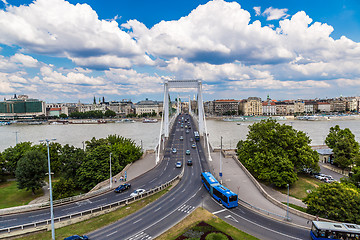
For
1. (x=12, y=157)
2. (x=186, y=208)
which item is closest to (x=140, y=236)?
(x=186, y=208)

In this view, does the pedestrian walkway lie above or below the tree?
below

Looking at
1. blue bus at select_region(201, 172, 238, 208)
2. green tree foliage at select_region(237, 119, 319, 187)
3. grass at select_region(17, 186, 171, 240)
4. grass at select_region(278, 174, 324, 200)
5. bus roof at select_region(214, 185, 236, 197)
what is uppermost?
green tree foliage at select_region(237, 119, 319, 187)

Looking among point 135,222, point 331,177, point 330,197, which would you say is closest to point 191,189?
point 135,222

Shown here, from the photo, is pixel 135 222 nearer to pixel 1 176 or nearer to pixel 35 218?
pixel 35 218

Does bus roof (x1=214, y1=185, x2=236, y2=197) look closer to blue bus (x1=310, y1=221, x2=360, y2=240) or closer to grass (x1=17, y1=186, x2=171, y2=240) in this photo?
grass (x1=17, y1=186, x2=171, y2=240)

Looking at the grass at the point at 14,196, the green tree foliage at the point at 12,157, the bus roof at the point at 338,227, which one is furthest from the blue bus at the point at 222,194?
the green tree foliage at the point at 12,157

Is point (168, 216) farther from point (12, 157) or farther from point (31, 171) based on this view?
point (12, 157)

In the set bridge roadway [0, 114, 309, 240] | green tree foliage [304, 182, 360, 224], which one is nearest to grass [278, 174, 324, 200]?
green tree foliage [304, 182, 360, 224]
